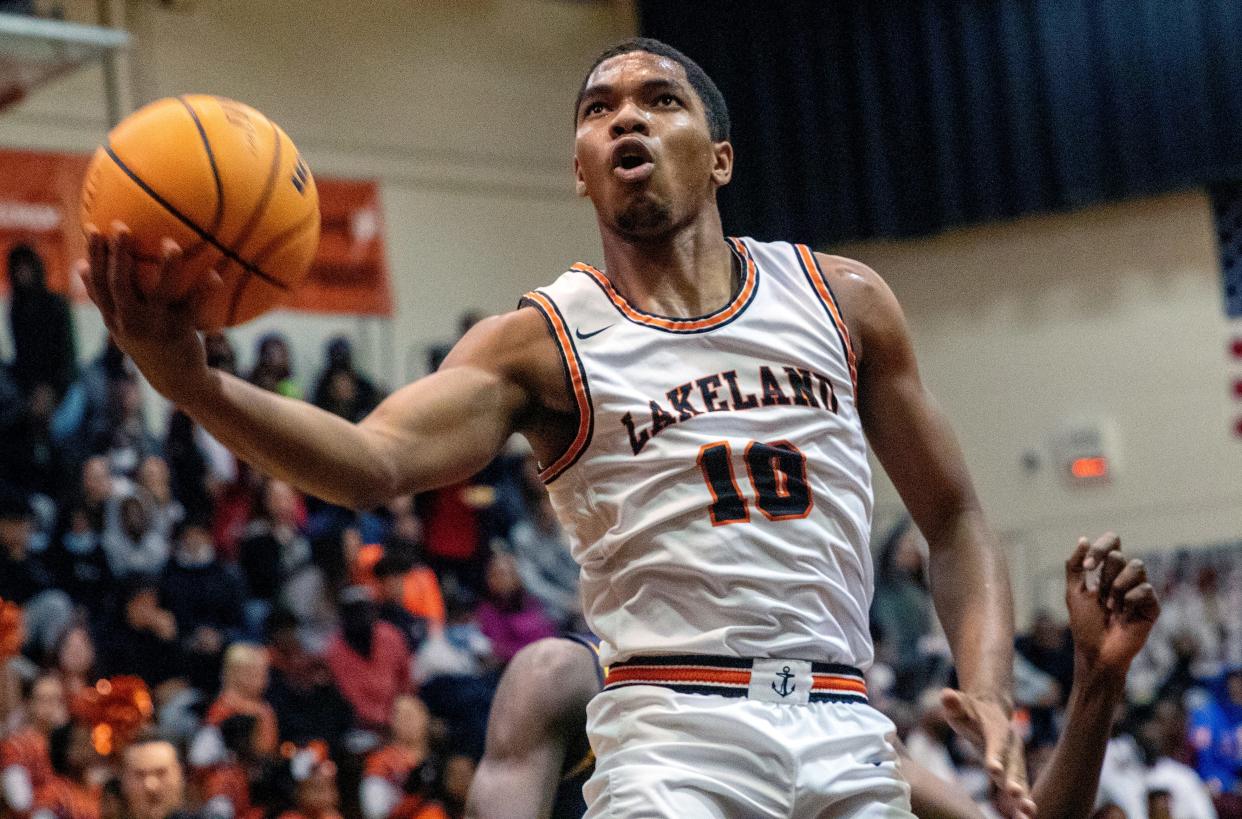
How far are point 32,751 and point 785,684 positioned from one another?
19.2ft

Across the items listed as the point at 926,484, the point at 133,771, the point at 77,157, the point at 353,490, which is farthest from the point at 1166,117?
the point at 353,490

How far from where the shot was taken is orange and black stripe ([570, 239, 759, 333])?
367 cm

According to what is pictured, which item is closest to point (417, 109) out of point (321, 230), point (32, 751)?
point (321, 230)

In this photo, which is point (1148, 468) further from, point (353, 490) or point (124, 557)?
point (353, 490)

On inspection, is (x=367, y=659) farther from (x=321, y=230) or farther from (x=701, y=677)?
(x=701, y=677)

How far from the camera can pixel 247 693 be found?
29.7 feet

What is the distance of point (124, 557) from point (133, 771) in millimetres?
2450

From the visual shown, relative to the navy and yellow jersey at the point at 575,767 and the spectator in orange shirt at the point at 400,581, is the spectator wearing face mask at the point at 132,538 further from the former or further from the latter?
the navy and yellow jersey at the point at 575,767

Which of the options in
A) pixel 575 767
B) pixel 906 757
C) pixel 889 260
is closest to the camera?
pixel 906 757

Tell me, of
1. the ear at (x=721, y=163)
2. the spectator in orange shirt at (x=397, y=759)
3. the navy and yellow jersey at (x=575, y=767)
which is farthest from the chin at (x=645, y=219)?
the spectator in orange shirt at (x=397, y=759)

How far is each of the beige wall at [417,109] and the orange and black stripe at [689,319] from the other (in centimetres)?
1038

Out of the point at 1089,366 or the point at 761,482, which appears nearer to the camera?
the point at 761,482

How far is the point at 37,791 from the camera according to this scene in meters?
8.04

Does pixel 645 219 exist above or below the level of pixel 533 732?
above
